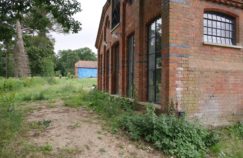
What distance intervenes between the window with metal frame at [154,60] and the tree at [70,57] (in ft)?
217

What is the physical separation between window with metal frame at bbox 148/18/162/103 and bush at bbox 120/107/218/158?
84.8 inches

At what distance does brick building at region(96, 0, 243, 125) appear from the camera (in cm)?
759

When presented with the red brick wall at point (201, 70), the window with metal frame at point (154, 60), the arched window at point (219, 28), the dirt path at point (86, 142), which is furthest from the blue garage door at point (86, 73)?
the dirt path at point (86, 142)

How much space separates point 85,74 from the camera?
207 feet

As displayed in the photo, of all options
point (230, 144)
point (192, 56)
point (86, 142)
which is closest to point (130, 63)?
point (192, 56)

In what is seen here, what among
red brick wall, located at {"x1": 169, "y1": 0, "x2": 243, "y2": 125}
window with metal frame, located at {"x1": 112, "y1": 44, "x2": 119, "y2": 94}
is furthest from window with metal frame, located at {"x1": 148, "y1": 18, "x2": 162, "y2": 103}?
window with metal frame, located at {"x1": 112, "y1": 44, "x2": 119, "y2": 94}

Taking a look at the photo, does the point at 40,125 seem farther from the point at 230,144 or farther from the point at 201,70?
the point at 230,144

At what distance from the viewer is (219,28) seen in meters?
8.84

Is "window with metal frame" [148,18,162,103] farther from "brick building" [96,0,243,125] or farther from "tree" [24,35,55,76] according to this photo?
"tree" [24,35,55,76]

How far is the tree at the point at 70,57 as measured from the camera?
256 ft

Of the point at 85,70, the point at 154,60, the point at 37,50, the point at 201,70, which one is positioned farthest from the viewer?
the point at 85,70

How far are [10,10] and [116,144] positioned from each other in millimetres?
8336

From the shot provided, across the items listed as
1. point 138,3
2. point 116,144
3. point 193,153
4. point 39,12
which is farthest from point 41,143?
point 39,12

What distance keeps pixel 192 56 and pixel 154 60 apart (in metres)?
1.73
